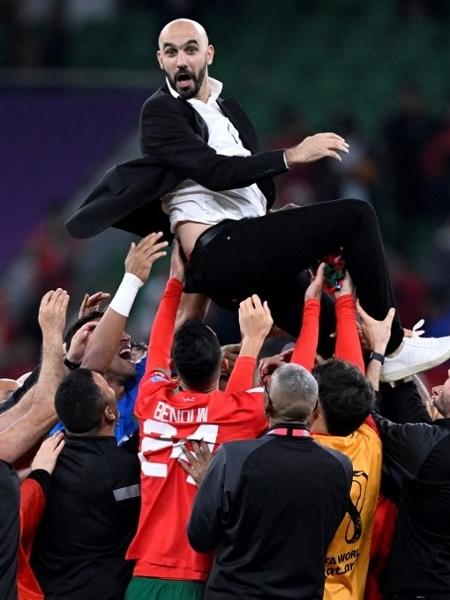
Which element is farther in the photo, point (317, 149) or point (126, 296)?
point (126, 296)

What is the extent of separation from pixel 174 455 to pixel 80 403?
0.38 m

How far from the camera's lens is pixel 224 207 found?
493 centimetres

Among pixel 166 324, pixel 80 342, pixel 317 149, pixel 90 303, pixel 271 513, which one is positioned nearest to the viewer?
pixel 271 513

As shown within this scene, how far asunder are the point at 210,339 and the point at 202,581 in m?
0.85

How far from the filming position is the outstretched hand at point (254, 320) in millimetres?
4734

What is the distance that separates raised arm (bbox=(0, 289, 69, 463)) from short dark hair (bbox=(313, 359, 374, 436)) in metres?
1.01

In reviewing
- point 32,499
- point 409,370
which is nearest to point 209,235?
point 409,370

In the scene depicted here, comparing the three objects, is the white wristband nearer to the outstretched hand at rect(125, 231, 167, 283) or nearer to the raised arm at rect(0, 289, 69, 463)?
the outstretched hand at rect(125, 231, 167, 283)

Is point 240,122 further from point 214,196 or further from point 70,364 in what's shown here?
point 70,364

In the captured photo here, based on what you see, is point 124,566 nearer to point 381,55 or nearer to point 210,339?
point 210,339

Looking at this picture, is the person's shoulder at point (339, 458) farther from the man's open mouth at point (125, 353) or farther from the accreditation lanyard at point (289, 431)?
the man's open mouth at point (125, 353)

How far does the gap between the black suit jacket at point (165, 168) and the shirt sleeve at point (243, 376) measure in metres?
0.62

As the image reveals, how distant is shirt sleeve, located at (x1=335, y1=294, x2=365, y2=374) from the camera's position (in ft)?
16.0

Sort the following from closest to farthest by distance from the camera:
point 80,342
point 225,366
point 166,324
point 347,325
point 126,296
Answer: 1. point 347,325
2. point 166,324
3. point 126,296
4. point 80,342
5. point 225,366
